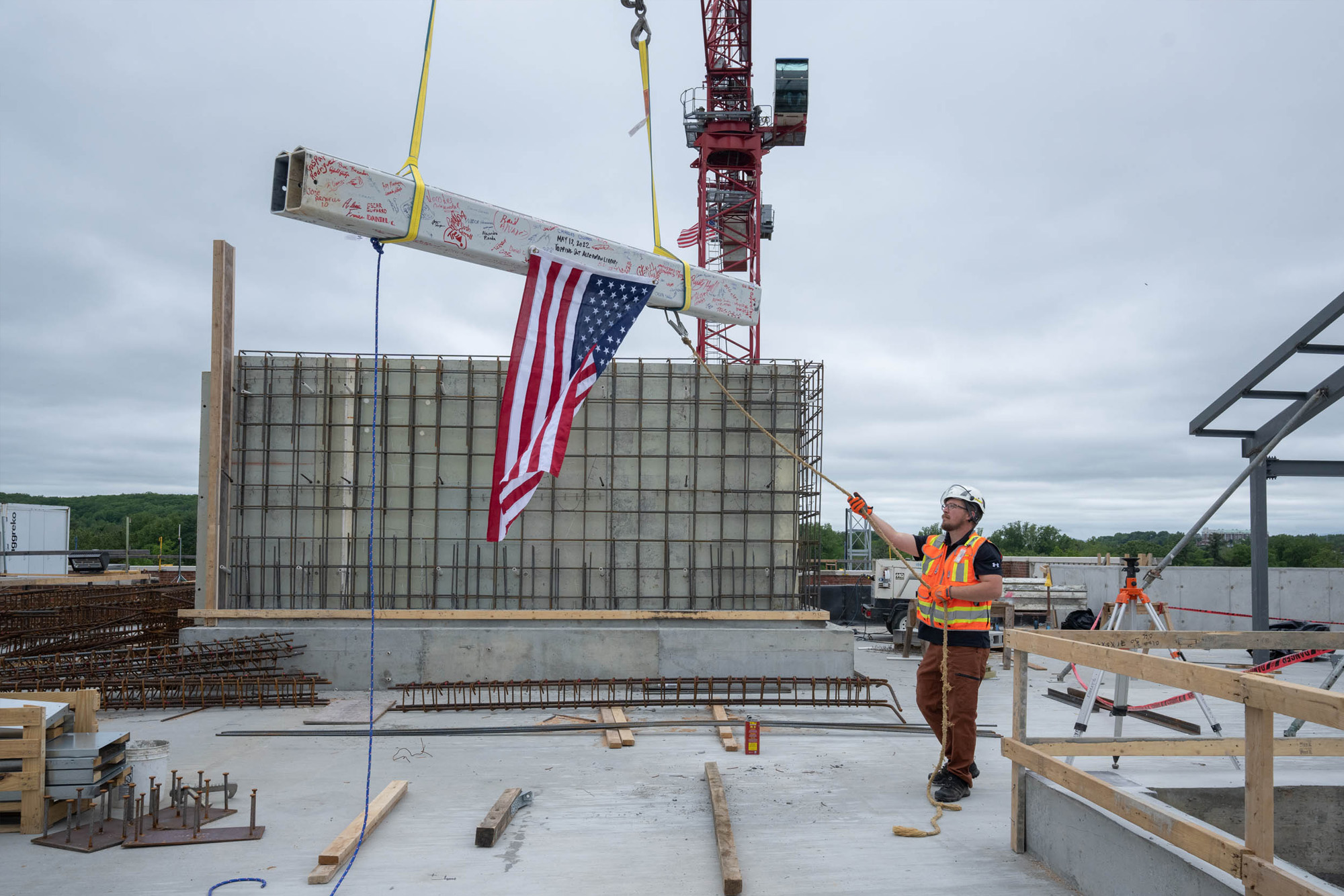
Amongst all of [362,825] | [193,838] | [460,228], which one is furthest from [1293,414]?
[193,838]

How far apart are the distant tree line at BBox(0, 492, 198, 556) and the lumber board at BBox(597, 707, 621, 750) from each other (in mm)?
72990

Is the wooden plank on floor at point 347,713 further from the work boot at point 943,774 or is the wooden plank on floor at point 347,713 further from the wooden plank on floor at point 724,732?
the work boot at point 943,774

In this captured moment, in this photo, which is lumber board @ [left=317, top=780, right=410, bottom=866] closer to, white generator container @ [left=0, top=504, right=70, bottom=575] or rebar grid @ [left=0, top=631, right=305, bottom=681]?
rebar grid @ [left=0, top=631, right=305, bottom=681]

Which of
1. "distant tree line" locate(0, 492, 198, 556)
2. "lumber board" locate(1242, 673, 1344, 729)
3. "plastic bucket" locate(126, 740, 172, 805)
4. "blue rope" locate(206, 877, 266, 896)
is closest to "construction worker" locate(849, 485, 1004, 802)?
"lumber board" locate(1242, 673, 1344, 729)

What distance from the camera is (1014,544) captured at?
85.6 metres

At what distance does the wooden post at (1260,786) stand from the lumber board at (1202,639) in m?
2.05

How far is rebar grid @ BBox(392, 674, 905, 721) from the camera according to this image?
1067cm

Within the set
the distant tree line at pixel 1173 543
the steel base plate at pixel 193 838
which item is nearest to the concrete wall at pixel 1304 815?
the steel base plate at pixel 193 838

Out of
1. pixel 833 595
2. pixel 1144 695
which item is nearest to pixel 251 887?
pixel 1144 695

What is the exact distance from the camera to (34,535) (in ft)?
103

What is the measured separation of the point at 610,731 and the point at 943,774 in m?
3.49

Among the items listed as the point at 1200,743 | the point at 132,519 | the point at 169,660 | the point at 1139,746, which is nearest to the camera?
the point at 1139,746

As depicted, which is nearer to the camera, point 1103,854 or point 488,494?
point 1103,854

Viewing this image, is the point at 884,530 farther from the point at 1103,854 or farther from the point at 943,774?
the point at 1103,854
